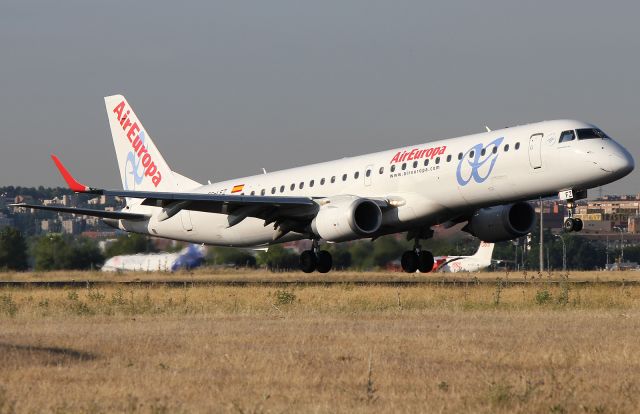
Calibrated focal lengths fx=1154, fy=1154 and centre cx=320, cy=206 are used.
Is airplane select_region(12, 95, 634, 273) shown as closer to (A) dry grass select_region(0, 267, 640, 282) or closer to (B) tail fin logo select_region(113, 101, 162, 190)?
(B) tail fin logo select_region(113, 101, 162, 190)

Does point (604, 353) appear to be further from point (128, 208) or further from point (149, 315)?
point (128, 208)

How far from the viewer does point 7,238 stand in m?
63.1

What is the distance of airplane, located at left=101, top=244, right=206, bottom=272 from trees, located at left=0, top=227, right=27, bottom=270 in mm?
Result: 8951

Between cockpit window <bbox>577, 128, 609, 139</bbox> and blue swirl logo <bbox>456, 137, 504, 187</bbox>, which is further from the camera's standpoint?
blue swirl logo <bbox>456, 137, 504, 187</bbox>

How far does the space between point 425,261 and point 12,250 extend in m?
29.3

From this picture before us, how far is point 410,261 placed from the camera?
4212 centimetres

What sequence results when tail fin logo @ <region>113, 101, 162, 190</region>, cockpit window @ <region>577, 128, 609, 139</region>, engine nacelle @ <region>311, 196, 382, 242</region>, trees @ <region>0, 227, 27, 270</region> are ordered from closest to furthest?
cockpit window @ <region>577, 128, 609, 139</region>
engine nacelle @ <region>311, 196, 382, 242</region>
tail fin logo @ <region>113, 101, 162, 190</region>
trees @ <region>0, 227, 27, 270</region>

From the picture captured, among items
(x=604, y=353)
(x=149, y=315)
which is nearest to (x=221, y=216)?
(x=149, y=315)

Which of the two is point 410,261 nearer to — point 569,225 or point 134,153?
point 569,225

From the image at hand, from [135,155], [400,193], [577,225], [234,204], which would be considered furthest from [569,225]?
[135,155]

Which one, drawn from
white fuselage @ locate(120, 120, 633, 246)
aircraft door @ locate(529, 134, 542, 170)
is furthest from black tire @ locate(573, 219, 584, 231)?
aircraft door @ locate(529, 134, 542, 170)

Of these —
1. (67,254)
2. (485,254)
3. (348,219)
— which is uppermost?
(348,219)

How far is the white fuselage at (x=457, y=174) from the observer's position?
32.7 m

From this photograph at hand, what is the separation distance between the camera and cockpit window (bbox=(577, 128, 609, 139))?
32.9 meters
